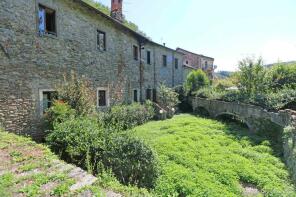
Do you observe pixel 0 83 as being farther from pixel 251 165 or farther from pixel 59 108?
pixel 251 165

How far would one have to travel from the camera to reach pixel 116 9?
16.8 meters

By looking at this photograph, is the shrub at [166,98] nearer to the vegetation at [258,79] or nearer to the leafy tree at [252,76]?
the vegetation at [258,79]

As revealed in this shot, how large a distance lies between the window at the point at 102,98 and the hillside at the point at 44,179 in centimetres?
726

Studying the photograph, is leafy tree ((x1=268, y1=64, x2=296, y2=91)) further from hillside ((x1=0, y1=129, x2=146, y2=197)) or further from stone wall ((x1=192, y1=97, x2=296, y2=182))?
hillside ((x1=0, y1=129, x2=146, y2=197))

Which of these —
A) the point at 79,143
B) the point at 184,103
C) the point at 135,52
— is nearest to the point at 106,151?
the point at 79,143

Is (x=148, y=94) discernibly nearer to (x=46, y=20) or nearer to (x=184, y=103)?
(x=184, y=103)

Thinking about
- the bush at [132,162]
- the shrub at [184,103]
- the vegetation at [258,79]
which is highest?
the vegetation at [258,79]

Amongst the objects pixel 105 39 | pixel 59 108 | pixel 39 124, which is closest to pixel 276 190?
pixel 59 108

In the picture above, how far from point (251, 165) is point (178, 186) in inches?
123

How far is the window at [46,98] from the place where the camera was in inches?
376

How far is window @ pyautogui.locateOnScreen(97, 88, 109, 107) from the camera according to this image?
516 inches

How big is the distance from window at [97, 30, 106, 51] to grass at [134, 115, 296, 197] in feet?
17.0

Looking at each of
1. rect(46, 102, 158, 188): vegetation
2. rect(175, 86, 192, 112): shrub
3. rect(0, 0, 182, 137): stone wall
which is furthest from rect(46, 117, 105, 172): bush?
rect(175, 86, 192, 112): shrub

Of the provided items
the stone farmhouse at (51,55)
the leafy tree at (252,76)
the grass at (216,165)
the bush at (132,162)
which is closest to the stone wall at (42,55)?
the stone farmhouse at (51,55)
